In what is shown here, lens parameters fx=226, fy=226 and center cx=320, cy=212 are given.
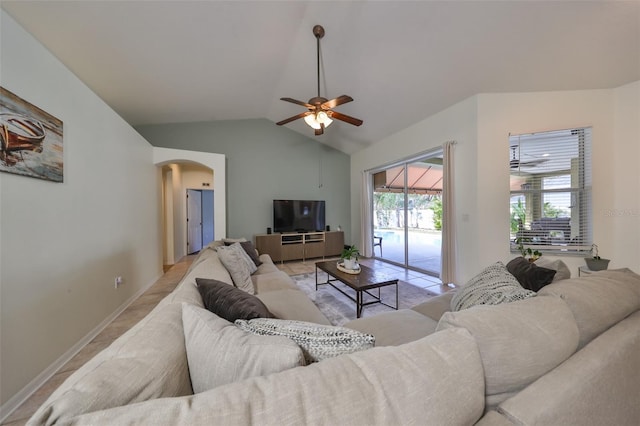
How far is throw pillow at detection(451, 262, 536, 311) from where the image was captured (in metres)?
1.08

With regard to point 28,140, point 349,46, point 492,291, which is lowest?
point 492,291

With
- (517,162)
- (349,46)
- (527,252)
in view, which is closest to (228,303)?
(349,46)

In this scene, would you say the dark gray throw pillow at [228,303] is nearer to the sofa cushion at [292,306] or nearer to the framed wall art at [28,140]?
the sofa cushion at [292,306]

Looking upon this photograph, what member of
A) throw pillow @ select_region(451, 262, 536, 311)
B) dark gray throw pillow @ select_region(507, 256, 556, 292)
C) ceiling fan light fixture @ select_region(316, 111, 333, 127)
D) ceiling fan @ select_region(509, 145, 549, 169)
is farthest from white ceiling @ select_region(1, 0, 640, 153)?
throw pillow @ select_region(451, 262, 536, 311)

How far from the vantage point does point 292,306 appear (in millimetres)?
1739

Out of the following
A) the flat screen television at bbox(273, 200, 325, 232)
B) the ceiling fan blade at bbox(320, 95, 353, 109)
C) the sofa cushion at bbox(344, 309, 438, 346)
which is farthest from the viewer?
the flat screen television at bbox(273, 200, 325, 232)

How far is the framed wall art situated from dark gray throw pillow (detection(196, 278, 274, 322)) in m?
1.52

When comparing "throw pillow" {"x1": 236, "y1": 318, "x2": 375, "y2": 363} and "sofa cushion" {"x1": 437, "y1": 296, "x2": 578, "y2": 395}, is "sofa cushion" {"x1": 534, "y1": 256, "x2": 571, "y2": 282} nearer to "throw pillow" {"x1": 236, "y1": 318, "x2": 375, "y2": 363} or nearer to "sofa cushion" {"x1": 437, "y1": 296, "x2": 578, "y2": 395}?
"sofa cushion" {"x1": 437, "y1": 296, "x2": 578, "y2": 395}

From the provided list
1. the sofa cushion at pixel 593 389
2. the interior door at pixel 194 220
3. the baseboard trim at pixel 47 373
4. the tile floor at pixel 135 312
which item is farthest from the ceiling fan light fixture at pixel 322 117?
the interior door at pixel 194 220

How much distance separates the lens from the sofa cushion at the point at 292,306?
1573mm

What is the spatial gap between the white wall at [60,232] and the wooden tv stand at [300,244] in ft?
7.93

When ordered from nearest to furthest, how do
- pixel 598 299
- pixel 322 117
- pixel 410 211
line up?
pixel 598 299
pixel 322 117
pixel 410 211

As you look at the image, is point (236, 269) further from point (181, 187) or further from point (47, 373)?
point (181, 187)

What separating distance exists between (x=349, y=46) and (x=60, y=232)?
3493 mm
